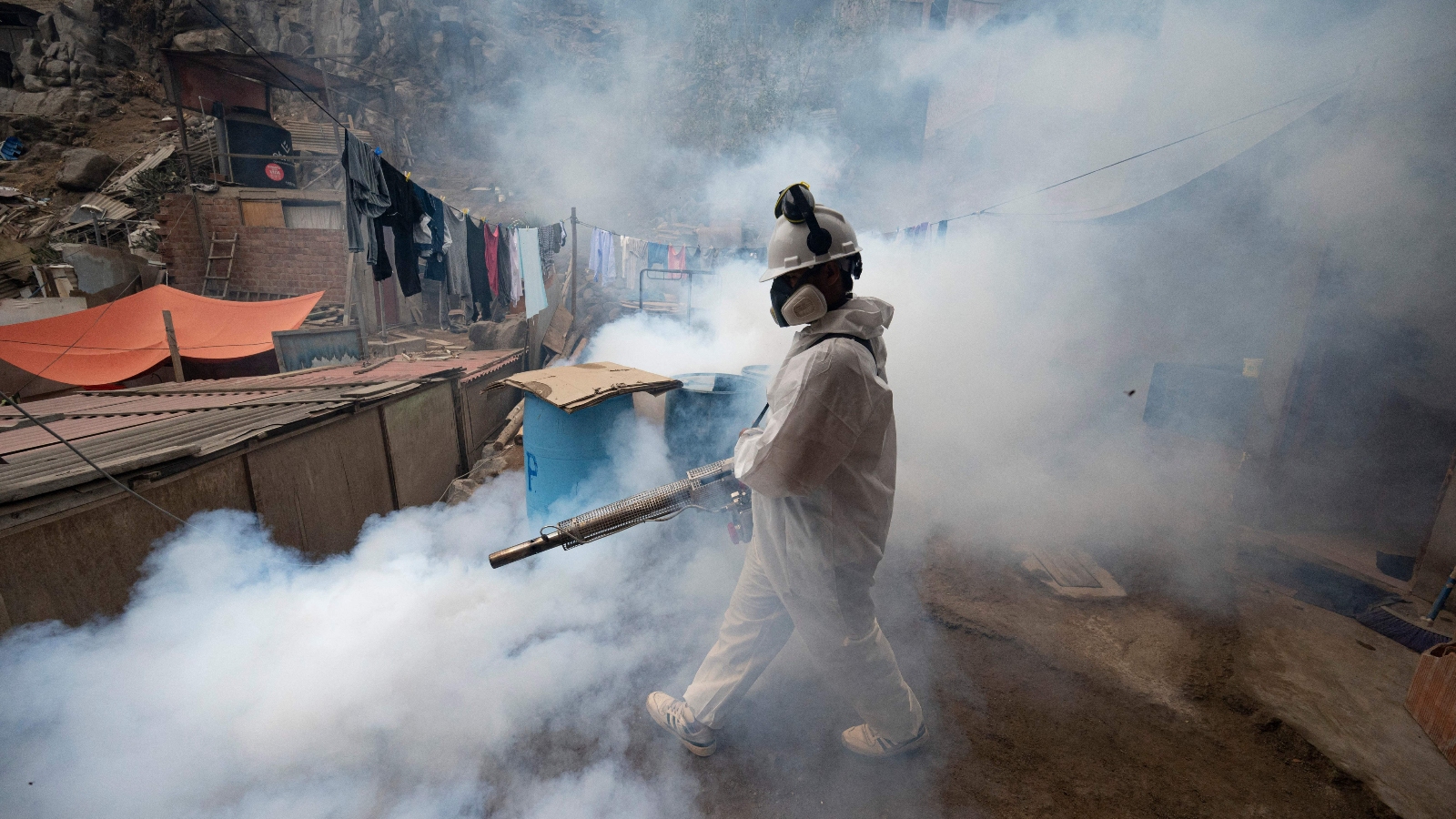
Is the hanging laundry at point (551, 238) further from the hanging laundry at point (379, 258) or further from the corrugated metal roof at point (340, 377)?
the hanging laundry at point (379, 258)

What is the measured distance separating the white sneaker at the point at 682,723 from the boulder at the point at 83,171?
24.1 metres

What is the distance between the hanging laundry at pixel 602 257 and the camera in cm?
1160

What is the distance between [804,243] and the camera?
1.85 m

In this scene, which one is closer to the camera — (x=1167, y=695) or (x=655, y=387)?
(x=1167, y=695)

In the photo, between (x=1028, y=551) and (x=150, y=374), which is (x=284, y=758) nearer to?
(x=1028, y=551)

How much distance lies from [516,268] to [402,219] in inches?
129

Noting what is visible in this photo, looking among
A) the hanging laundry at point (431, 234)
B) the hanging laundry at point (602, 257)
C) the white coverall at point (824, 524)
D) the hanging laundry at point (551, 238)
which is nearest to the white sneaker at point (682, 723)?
the white coverall at point (824, 524)

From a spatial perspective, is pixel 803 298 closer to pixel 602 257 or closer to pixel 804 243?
pixel 804 243

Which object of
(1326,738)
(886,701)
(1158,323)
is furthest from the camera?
(1158,323)

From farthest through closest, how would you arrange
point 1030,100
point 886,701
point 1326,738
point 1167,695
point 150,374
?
Answer: point 1030,100 → point 150,374 → point 1167,695 → point 1326,738 → point 886,701

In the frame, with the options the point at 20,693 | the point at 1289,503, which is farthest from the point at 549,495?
the point at 1289,503

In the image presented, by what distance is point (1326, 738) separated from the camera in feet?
8.08

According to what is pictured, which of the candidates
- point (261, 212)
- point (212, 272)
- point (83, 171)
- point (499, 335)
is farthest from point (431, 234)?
point (83, 171)

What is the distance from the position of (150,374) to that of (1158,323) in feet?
38.1
